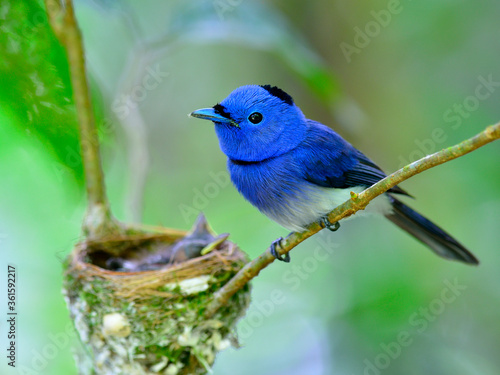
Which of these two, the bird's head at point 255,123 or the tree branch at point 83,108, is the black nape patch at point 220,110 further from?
the tree branch at point 83,108

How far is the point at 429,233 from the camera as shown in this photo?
3.54 m

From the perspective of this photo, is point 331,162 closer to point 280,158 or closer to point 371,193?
point 280,158

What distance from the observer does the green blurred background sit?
3605 millimetres

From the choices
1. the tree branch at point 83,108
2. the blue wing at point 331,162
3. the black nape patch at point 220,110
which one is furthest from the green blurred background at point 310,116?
the black nape patch at point 220,110

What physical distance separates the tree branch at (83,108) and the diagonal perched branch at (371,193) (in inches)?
40.4

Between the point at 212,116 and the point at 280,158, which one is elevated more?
the point at 212,116

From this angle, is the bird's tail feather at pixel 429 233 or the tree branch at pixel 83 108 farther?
the bird's tail feather at pixel 429 233

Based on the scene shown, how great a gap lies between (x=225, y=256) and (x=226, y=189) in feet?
9.26

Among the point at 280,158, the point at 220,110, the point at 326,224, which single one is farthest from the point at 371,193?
the point at 220,110

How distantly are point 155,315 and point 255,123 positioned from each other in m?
1.28

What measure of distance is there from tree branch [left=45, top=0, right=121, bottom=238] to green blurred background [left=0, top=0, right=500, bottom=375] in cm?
11

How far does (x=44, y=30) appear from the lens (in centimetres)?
309

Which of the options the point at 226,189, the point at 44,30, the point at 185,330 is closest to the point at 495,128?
the point at 185,330

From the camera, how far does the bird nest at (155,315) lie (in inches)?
125
